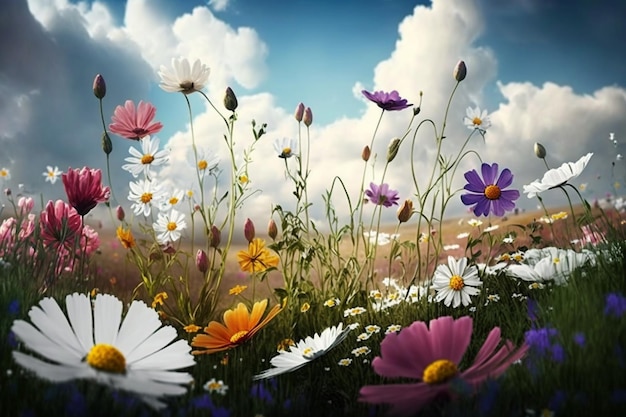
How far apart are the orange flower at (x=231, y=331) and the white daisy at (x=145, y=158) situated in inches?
32.0

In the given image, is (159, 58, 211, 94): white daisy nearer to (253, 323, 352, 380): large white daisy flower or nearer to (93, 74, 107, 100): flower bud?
(93, 74, 107, 100): flower bud

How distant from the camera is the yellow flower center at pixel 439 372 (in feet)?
4.03

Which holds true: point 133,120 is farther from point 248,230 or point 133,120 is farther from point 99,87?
point 248,230

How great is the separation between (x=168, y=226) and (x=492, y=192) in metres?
1.38

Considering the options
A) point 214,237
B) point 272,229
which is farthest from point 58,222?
point 272,229

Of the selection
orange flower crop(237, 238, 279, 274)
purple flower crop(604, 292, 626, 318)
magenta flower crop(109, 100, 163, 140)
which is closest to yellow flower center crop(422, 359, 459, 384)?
purple flower crop(604, 292, 626, 318)

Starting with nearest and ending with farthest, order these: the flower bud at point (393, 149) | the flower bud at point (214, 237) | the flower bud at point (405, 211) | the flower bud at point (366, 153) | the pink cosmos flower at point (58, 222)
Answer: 1. the pink cosmos flower at point (58, 222)
2. the flower bud at point (405, 211)
3. the flower bud at point (393, 149)
4. the flower bud at point (214, 237)
5. the flower bud at point (366, 153)

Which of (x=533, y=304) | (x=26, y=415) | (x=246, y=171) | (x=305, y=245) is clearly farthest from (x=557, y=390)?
(x=246, y=171)

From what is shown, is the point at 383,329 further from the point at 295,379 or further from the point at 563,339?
the point at 563,339

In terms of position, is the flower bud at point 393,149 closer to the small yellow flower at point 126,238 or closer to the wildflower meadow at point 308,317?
the wildflower meadow at point 308,317

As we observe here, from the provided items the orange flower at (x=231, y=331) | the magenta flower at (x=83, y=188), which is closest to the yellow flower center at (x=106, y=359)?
the orange flower at (x=231, y=331)

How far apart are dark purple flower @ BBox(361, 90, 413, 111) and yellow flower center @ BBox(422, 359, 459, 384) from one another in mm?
1430

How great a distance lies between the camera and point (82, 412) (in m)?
1.16

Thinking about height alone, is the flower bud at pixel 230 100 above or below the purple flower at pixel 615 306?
above
